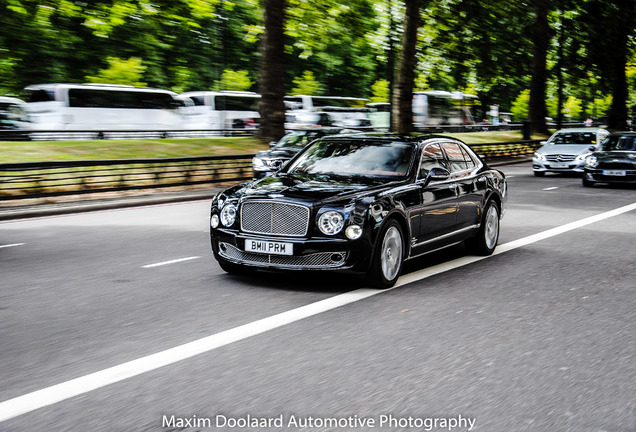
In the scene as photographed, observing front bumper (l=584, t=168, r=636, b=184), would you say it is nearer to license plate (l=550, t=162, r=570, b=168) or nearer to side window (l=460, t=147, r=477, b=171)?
license plate (l=550, t=162, r=570, b=168)

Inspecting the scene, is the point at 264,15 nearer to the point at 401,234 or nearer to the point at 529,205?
the point at 529,205

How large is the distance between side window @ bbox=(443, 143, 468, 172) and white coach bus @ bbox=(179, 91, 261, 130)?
35.8m

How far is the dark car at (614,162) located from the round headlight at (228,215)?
49.8ft

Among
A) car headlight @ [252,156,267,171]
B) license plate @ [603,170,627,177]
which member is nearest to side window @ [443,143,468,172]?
car headlight @ [252,156,267,171]

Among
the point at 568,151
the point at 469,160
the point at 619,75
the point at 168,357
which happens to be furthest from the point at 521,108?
the point at 168,357

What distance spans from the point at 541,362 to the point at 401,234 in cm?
A: 281

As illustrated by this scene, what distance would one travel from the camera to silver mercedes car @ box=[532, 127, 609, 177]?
24.6 m

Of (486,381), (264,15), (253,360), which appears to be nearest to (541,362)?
(486,381)

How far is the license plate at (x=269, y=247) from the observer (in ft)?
23.5

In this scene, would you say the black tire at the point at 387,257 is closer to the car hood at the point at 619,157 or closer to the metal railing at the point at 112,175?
the metal railing at the point at 112,175

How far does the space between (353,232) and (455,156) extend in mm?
2714

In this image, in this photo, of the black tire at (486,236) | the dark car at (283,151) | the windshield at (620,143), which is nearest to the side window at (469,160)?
the black tire at (486,236)

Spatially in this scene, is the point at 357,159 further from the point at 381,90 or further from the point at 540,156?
the point at 381,90

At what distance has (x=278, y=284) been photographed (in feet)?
24.8
